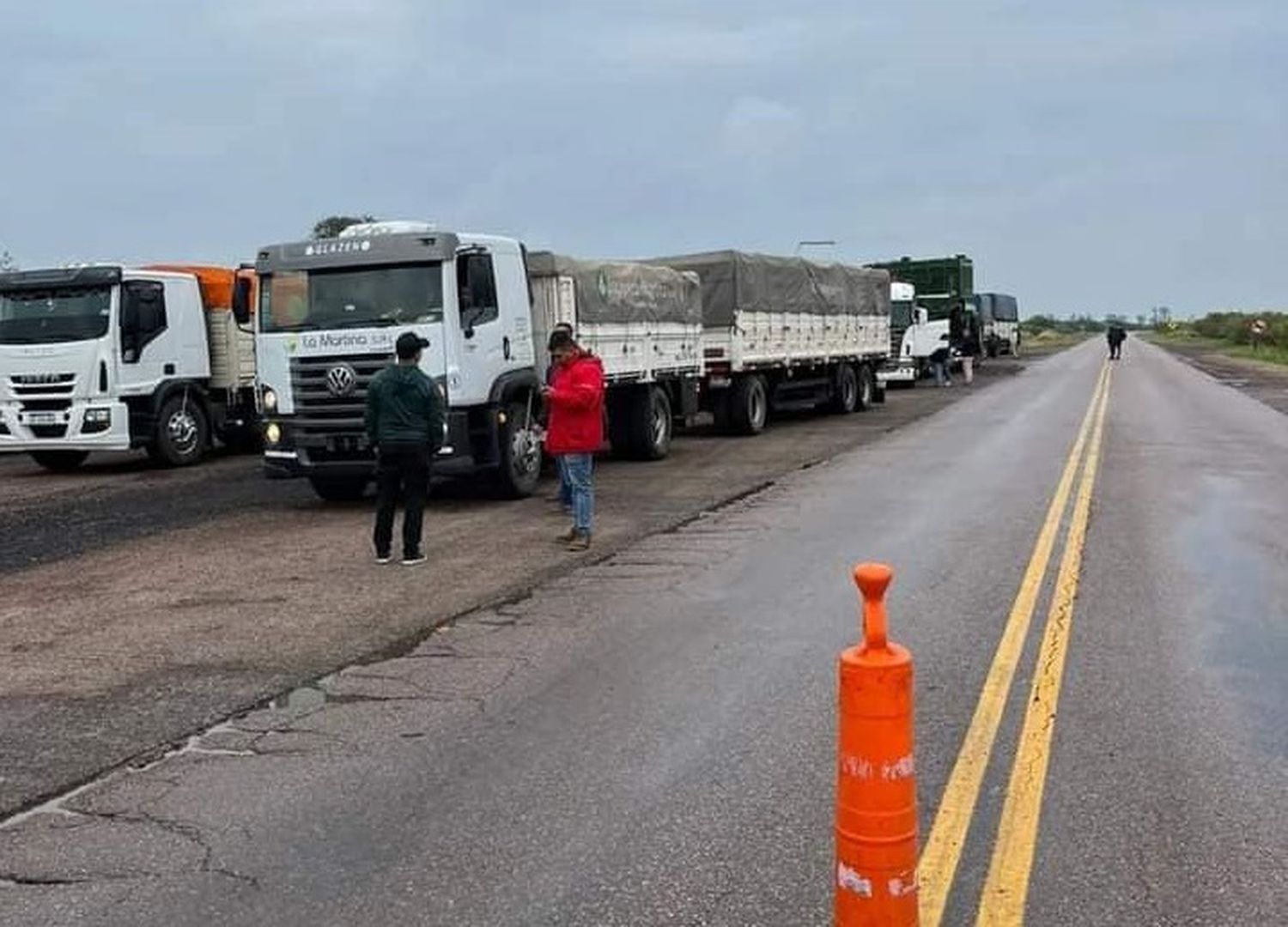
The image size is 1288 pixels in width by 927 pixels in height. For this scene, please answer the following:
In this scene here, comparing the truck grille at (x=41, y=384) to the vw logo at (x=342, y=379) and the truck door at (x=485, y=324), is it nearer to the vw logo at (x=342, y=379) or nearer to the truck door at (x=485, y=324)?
the vw logo at (x=342, y=379)

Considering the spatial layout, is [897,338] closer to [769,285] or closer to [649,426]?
[769,285]

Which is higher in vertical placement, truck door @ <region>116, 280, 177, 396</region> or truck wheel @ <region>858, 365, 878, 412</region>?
truck door @ <region>116, 280, 177, 396</region>

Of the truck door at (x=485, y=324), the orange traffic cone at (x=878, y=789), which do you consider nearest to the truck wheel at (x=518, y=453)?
the truck door at (x=485, y=324)

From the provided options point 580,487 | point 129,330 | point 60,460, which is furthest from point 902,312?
point 580,487

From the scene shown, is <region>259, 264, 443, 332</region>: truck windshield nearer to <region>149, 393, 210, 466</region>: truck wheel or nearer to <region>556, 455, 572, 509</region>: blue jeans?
<region>556, 455, 572, 509</region>: blue jeans

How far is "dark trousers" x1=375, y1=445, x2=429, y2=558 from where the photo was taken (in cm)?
1038

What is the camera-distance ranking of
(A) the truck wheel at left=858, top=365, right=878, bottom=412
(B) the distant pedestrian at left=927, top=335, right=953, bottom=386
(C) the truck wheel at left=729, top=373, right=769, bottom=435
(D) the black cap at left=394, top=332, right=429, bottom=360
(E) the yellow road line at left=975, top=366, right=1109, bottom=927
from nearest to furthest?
1. (E) the yellow road line at left=975, top=366, right=1109, bottom=927
2. (D) the black cap at left=394, top=332, right=429, bottom=360
3. (C) the truck wheel at left=729, top=373, right=769, bottom=435
4. (A) the truck wheel at left=858, top=365, right=878, bottom=412
5. (B) the distant pedestrian at left=927, top=335, right=953, bottom=386

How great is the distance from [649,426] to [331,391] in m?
6.19

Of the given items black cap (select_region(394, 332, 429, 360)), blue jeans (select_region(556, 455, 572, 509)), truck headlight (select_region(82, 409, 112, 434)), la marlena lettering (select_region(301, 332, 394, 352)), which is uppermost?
la marlena lettering (select_region(301, 332, 394, 352))

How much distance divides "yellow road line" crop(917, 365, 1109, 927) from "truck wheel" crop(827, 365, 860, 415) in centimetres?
1830

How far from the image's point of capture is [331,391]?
13.1 meters

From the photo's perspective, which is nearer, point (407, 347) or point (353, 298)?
point (407, 347)

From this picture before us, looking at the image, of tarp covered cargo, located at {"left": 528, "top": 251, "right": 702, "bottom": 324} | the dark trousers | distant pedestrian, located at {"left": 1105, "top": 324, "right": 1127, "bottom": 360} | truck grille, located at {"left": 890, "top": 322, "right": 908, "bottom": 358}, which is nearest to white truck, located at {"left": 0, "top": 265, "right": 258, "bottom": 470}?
tarp covered cargo, located at {"left": 528, "top": 251, "right": 702, "bottom": 324}

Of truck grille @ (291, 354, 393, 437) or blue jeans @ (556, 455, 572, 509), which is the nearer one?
blue jeans @ (556, 455, 572, 509)
